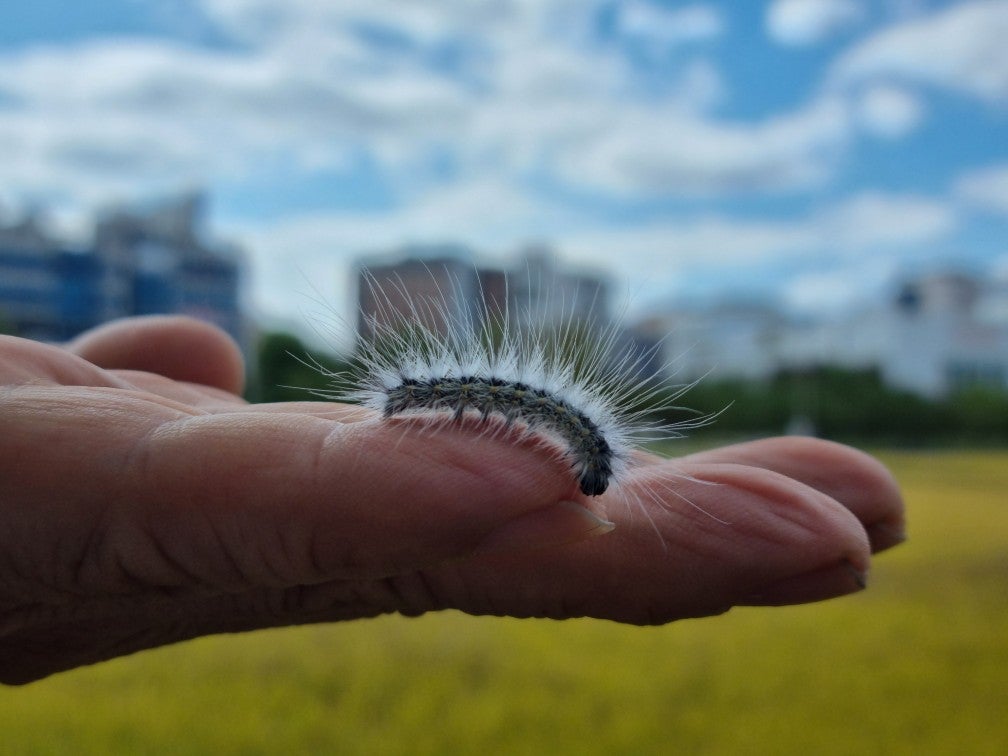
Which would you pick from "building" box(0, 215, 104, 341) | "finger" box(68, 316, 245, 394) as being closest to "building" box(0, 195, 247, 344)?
"building" box(0, 215, 104, 341)

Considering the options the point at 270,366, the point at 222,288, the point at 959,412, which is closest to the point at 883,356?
the point at 959,412

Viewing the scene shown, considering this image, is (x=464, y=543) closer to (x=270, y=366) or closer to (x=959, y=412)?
(x=270, y=366)

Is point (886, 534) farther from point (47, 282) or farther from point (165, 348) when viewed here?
point (47, 282)

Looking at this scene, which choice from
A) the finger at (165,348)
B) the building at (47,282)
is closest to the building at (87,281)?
the building at (47,282)

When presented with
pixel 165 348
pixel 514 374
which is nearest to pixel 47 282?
pixel 165 348

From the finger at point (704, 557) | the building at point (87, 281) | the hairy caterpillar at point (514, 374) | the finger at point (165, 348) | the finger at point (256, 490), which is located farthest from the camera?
the building at point (87, 281)

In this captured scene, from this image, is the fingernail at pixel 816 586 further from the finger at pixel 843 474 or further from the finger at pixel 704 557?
the finger at pixel 843 474
